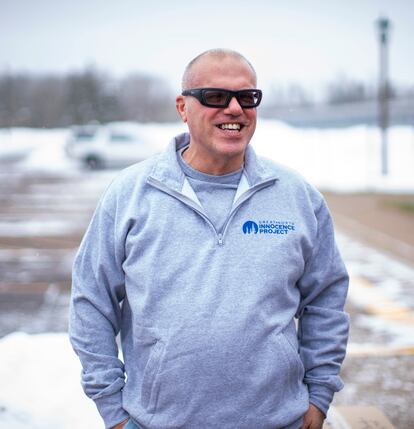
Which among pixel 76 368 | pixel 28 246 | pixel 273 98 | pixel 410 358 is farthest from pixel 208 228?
pixel 273 98

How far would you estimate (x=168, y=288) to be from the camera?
7.05 ft

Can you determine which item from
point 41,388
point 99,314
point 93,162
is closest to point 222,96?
point 99,314

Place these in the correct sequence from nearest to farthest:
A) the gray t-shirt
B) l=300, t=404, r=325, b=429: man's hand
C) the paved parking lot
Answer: the gray t-shirt → l=300, t=404, r=325, b=429: man's hand → the paved parking lot

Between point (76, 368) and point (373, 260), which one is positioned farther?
point (373, 260)

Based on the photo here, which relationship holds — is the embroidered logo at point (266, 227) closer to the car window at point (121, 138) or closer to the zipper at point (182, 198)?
the zipper at point (182, 198)

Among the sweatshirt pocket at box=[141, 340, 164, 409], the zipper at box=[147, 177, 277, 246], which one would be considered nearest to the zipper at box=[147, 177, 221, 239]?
the zipper at box=[147, 177, 277, 246]

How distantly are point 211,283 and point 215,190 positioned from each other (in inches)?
13.5

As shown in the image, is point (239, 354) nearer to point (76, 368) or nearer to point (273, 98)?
point (76, 368)

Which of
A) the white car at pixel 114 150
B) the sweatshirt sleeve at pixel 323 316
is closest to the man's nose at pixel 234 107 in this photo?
the sweatshirt sleeve at pixel 323 316

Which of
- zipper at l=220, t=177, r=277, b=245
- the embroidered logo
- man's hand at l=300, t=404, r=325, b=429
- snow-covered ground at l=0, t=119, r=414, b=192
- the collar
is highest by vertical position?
the collar

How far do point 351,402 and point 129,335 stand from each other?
237 cm

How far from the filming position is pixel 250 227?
2213mm

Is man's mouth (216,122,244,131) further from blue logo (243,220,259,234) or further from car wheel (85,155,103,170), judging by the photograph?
car wheel (85,155,103,170)

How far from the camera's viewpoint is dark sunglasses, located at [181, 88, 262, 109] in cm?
225
